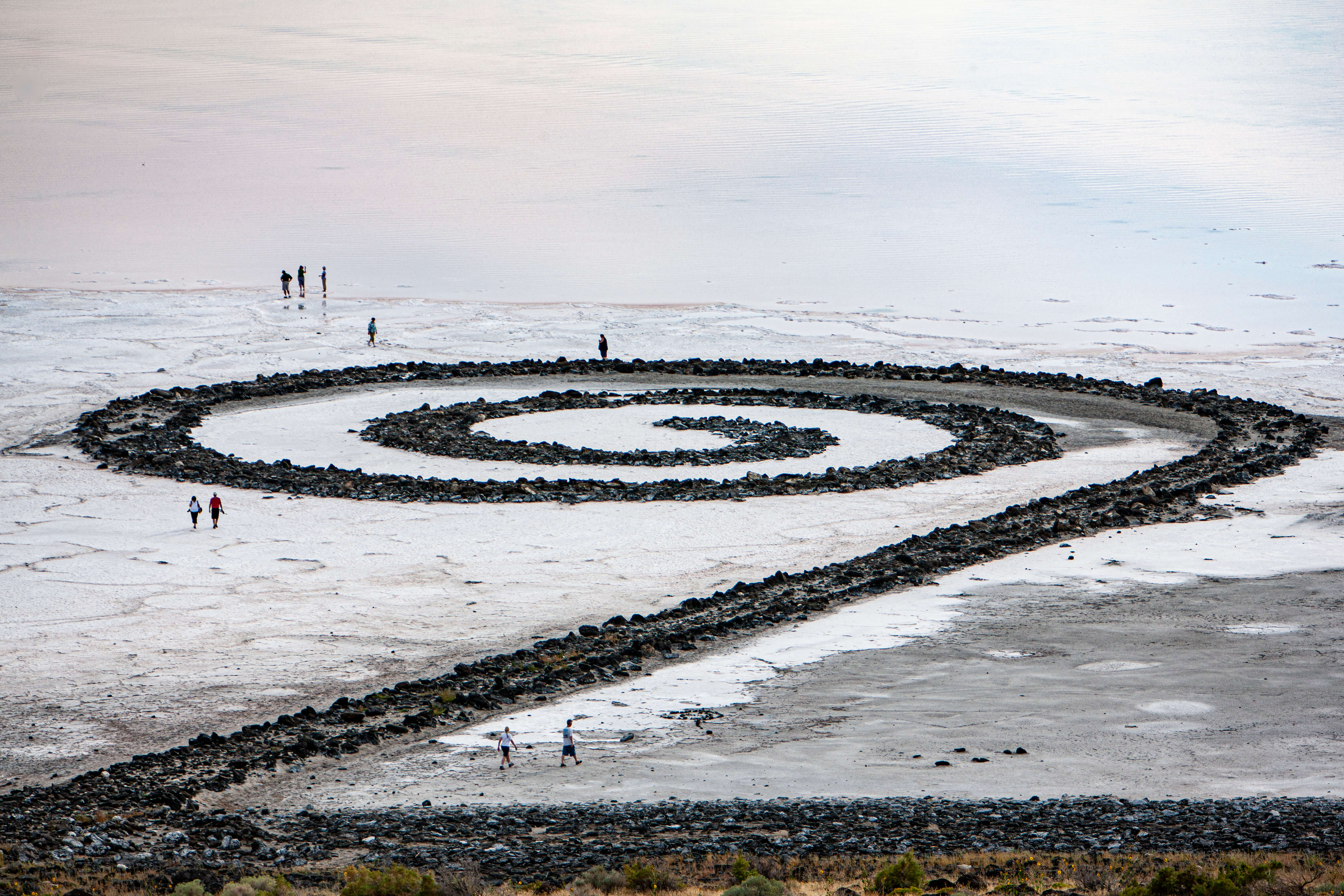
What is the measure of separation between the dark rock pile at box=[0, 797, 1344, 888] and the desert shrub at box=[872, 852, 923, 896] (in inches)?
45.2

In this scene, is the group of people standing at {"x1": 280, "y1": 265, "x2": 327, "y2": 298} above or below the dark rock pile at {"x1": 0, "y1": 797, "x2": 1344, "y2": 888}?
above

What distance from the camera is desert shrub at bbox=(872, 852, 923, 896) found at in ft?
36.9

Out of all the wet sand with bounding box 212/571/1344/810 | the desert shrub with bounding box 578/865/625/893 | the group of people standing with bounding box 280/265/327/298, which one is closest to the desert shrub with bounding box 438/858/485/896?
the desert shrub with bounding box 578/865/625/893

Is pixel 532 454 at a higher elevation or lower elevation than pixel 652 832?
higher

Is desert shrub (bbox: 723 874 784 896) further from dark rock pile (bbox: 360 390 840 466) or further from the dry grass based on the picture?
dark rock pile (bbox: 360 390 840 466)

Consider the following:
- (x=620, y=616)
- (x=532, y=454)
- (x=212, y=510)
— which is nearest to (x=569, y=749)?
(x=620, y=616)

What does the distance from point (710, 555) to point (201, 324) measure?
119 ft

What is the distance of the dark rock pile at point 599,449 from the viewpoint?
33188mm

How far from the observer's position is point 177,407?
39000 mm

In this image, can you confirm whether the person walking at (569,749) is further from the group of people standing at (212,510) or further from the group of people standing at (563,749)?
the group of people standing at (212,510)

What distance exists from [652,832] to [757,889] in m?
2.53

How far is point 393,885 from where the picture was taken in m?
11.0

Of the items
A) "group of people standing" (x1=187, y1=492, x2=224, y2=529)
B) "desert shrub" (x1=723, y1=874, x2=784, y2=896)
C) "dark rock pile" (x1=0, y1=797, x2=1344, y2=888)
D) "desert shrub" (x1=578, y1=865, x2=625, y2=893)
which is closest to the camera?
"desert shrub" (x1=723, y1=874, x2=784, y2=896)

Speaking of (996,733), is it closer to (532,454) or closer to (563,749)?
(563,749)
